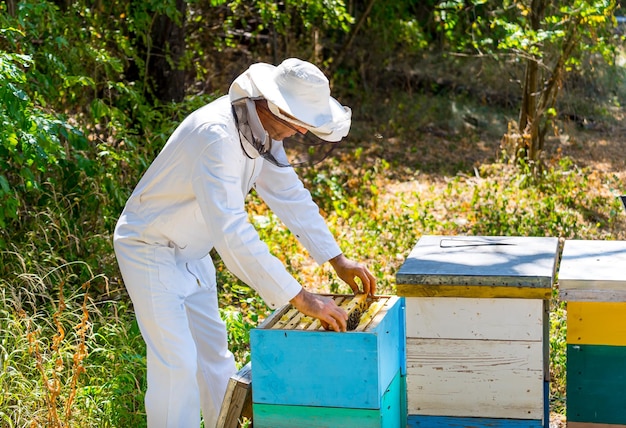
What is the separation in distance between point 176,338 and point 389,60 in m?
7.46

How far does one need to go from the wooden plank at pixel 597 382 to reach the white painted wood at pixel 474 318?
15cm

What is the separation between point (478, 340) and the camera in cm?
238

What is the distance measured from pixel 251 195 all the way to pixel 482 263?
3.96m

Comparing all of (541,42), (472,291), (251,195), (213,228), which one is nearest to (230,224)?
(213,228)

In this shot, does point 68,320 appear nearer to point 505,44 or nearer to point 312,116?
point 312,116

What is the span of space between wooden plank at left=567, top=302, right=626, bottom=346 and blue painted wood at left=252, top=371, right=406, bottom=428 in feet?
1.76

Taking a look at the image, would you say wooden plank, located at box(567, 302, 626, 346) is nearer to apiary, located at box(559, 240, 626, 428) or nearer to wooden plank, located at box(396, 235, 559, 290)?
apiary, located at box(559, 240, 626, 428)

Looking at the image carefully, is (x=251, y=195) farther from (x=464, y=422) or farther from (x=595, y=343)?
(x=595, y=343)

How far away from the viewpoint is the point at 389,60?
9570 mm

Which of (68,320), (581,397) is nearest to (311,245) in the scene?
(581,397)

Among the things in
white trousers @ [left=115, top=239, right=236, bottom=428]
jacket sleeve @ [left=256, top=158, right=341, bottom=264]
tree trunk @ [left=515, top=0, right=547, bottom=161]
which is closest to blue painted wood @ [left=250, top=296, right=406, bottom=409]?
white trousers @ [left=115, top=239, right=236, bottom=428]

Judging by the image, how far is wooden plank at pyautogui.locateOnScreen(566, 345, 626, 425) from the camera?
2.36 metres

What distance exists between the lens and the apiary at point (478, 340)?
7.62 feet

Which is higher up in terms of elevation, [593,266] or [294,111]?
[294,111]
